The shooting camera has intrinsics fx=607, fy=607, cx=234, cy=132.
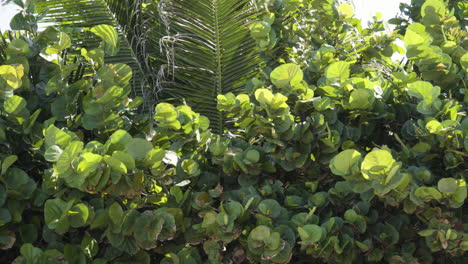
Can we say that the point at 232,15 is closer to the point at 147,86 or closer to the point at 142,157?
the point at 147,86

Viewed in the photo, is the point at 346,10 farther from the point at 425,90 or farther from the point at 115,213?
the point at 115,213

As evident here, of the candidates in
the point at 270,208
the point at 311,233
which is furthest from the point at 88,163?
the point at 311,233

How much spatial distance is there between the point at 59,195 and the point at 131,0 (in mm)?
2547

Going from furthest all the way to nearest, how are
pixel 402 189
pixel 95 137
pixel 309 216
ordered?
pixel 95 137 → pixel 309 216 → pixel 402 189

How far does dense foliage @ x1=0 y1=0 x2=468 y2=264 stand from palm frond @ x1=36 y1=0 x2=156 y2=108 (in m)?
1.20

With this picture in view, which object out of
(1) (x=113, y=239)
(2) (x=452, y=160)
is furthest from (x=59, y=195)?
(2) (x=452, y=160)

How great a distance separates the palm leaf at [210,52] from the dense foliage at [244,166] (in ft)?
3.60

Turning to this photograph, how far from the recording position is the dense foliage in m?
2.55

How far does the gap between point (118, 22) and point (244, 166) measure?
7.69ft

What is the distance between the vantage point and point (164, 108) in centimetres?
279

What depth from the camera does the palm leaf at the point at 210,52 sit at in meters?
4.51

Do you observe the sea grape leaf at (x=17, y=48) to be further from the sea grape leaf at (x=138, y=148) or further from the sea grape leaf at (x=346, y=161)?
the sea grape leaf at (x=346, y=161)

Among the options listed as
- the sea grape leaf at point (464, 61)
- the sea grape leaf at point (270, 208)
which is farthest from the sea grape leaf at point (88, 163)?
the sea grape leaf at point (464, 61)

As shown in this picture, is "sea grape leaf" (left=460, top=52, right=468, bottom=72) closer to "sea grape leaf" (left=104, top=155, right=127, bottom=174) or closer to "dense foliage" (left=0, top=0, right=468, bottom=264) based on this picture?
"dense foliage" (left=0, top=0, right=468, bottom=264)
